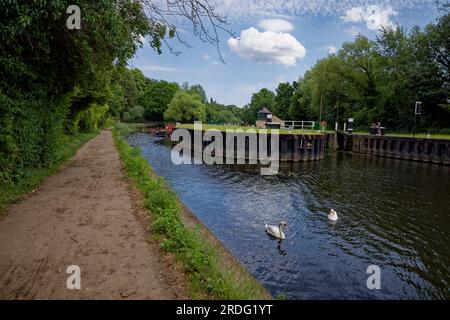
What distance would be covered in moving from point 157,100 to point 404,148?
70.3 metres

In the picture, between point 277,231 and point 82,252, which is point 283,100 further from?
point 82,252

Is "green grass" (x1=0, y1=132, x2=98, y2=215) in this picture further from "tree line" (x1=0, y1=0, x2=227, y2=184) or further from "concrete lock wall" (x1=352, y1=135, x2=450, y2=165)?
"concrete lock wall" (x1=352, y1=135, x2=450, y2=165)

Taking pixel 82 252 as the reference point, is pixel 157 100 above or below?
above

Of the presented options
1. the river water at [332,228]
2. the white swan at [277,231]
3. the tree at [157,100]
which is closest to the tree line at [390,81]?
the river water at [332,228]

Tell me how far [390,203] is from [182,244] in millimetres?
10664

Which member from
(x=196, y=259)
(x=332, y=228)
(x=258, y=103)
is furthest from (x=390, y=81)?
(x=258, y=103)

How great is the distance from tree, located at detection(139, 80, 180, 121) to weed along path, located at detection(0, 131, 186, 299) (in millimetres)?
78664

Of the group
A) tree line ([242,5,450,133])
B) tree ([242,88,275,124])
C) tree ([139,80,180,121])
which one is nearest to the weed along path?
tree line ([242,5,450,133])

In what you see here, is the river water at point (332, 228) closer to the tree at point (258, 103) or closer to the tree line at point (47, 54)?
the tree line at point (47, 54)

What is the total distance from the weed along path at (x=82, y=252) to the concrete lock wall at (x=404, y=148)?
26697mm

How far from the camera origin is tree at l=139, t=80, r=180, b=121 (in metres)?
84.3

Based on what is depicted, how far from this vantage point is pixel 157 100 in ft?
279

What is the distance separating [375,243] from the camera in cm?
Result: 828

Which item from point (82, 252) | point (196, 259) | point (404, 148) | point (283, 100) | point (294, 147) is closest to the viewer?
point (196, 259)
